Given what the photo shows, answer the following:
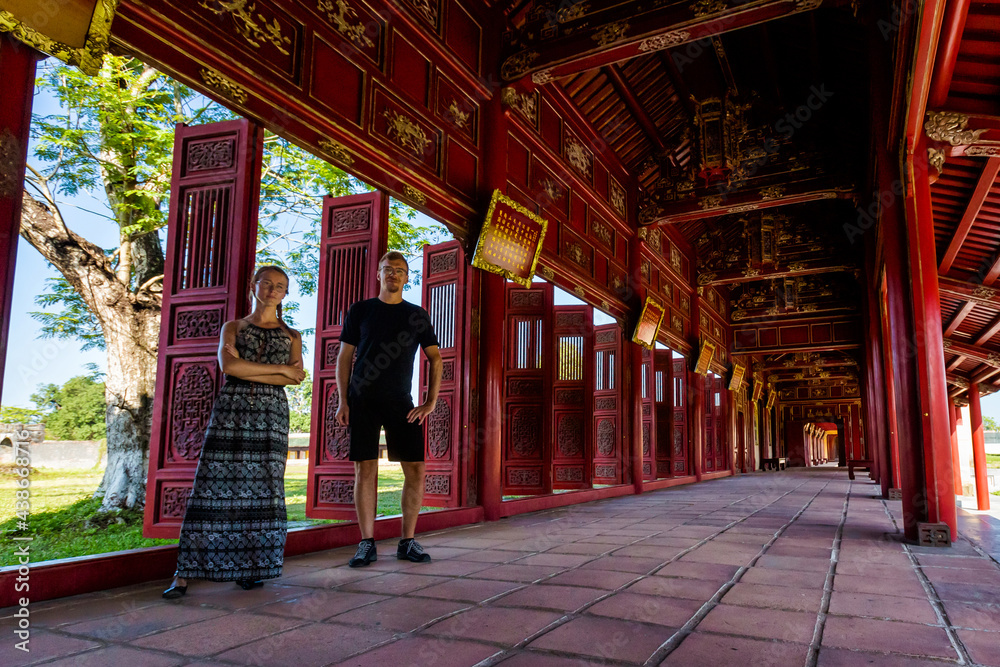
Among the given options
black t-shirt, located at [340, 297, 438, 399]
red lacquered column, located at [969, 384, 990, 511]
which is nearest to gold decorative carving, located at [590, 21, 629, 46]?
black t-shirt, located at [340, 297, 438, 399]

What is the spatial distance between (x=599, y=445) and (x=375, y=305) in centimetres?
570

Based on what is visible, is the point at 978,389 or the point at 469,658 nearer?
the point at 469,658

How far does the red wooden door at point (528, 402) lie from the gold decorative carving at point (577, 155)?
1244 mm

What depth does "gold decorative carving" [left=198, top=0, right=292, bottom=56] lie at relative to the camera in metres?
2.59

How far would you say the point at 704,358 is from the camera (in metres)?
10.6

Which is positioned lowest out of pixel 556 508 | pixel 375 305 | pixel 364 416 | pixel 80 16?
pixel 556 508

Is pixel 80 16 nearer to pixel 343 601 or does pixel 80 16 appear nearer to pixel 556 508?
pixel 343 601

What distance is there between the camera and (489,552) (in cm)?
288

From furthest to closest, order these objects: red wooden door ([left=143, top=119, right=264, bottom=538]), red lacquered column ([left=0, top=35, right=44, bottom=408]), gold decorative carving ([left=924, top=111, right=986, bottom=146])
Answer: gold decorative carving ([left=924, top=111, right=986, bottom=146])
red wooden door ([left=143, top=119, right=264, bottom=538])
red lacquered column ([left=0, top=35, right=44, bottom=408])

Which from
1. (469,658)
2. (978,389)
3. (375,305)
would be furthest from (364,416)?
(978,389)

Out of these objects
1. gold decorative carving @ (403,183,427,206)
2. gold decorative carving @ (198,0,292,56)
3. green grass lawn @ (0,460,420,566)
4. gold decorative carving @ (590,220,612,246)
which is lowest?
green grass lawn @ (0,460,420,566)

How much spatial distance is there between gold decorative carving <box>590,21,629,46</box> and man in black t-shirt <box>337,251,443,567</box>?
2672mm

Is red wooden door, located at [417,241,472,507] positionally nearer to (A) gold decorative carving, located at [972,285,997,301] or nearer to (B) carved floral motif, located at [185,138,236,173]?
(B) carved floral motif, located at [185,138,236,173]

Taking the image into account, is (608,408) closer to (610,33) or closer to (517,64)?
(517,64)
